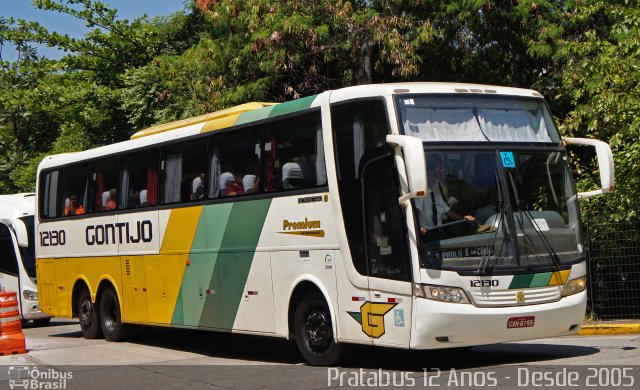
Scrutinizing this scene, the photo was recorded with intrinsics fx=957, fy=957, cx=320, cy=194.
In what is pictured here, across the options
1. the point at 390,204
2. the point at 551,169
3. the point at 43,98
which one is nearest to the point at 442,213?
the point at 390,204

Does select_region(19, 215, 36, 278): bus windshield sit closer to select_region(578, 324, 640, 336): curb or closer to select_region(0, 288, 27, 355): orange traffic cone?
select_region(0, 288, 27, 355): orange traffic cone

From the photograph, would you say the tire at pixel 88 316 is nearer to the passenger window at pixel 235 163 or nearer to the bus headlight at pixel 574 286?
the passenger window at pixel 235 163

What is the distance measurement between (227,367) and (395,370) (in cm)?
256

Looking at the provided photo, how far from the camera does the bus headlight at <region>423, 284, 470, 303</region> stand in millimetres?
10398

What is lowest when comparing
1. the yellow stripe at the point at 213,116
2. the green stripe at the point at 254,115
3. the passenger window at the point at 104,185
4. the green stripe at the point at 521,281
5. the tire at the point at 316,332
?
the tire at the point at 316,332

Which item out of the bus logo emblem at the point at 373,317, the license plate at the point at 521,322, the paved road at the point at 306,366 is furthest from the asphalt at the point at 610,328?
the bus logo emblem at the point at 373,317

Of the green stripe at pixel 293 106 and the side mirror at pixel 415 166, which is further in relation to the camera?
the green stripe at pixel 293 106

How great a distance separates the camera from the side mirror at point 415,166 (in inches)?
389

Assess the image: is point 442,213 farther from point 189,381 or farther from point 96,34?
point 96,34

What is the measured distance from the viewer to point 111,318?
58.2ft

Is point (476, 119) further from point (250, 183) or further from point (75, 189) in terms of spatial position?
point (75, 189)

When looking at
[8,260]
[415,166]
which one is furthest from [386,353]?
→ [8,260]

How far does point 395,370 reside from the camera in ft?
37.3

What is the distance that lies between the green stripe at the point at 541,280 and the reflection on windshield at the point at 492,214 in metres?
0.13
